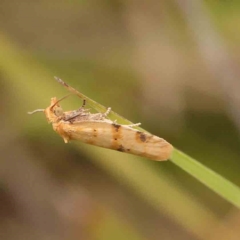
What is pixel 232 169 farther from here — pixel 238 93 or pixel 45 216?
pixel 45 216

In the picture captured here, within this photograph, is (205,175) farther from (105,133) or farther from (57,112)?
(57,112)

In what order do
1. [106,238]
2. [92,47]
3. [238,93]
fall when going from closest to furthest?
[238,93] → [106,238] → [92,47]

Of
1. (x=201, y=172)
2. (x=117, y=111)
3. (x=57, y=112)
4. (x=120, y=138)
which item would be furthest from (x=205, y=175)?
(x=117, y=111)

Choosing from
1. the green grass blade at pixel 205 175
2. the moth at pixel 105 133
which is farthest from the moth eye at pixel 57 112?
the green grass blade at pixel 205 175

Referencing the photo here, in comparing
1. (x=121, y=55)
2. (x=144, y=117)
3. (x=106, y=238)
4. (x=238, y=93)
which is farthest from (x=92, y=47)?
(x=106, y=238)

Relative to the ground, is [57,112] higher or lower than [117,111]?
lower

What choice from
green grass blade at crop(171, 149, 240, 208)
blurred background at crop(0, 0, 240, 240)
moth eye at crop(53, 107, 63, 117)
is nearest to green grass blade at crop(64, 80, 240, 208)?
green grass blade at crop(171, 149, 240, 208)
